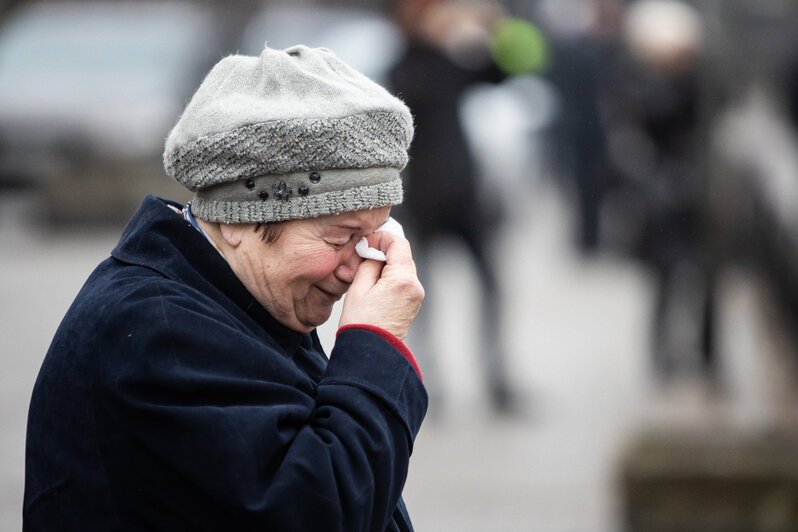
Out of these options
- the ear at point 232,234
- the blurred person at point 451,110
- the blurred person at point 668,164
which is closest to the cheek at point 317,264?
the ear at point 232,234

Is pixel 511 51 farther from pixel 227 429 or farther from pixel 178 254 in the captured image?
pixel 227 429

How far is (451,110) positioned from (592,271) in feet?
18.5

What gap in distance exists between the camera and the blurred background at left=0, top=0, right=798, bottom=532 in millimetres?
4488

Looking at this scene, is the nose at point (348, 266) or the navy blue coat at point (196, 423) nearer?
the navy blue coat at point (196, 423)

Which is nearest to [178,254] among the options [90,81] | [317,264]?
[317,264]

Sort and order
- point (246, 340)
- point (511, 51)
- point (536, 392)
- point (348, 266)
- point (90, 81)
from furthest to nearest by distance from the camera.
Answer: point (90, 81) < point (536, 392) < point (511, 51) < point (348, 266) < point (246, 340)

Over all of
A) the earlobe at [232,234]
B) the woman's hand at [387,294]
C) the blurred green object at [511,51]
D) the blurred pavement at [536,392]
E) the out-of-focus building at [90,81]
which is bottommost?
the blurred pavement at [536,392]

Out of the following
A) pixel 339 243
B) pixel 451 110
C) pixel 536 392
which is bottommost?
pixel 536 392

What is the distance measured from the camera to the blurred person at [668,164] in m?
5.55

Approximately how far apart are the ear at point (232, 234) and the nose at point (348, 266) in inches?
6.7

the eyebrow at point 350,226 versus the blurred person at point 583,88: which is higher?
the eyebrow at point 350,226

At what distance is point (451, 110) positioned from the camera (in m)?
4.61

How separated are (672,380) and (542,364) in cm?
87

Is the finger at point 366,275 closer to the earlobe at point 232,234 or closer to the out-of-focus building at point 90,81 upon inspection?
the earlobe at point 232,234
